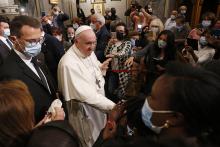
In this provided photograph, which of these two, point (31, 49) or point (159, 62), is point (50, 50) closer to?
point (31, 49)

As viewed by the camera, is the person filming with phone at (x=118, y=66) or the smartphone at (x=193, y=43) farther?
the smartphone at (x=193, y=43)

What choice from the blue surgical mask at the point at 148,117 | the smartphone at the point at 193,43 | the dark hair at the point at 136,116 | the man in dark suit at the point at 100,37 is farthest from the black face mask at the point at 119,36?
the blue surgical mask at the point at 148,117

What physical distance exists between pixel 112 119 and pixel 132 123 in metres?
0.17

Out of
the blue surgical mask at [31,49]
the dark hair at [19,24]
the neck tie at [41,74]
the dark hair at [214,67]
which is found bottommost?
the neck tie at [41,74]

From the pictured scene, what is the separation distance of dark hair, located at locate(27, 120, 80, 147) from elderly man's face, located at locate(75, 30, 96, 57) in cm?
161

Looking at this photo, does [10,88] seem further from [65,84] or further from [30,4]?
[30,4]

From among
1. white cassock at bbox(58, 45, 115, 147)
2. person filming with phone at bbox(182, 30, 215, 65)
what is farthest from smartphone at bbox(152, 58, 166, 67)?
white cassock at bbox(58, 45, 115, 147)

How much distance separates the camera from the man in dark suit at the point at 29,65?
190cm

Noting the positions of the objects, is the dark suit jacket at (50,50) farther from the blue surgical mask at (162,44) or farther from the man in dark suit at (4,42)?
the blue surgical mask at (162,44)

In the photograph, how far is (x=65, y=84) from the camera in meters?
2.39

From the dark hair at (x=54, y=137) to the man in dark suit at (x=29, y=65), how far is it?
99cm

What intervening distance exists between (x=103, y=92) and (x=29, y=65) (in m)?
1.05

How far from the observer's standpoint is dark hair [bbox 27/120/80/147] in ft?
2.88

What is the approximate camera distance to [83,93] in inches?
92.2
